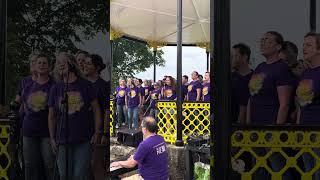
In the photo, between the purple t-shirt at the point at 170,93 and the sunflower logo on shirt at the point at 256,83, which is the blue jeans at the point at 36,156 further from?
the purple t-shirt at the point at 170,93

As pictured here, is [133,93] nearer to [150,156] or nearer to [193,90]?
[193,90]

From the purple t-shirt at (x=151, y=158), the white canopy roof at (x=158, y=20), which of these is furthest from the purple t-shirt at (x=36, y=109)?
the white canopy roof at (x=158, y=20)

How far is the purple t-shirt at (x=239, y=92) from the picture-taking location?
3.40 metres

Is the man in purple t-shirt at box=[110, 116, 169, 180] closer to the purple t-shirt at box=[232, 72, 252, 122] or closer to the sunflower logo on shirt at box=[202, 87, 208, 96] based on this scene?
the purple t-shirt at box=[232, 72, 252, 122]

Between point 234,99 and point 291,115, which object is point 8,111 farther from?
point 291,115

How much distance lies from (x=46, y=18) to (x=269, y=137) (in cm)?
198

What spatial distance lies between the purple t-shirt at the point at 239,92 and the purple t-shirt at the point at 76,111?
3.72 ft

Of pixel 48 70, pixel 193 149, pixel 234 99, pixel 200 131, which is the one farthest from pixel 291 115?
pixel 200 131

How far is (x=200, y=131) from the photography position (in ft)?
35.2

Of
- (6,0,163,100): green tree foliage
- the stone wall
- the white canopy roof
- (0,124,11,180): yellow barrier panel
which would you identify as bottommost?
the stone wall

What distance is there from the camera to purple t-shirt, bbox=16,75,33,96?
11.4 feet

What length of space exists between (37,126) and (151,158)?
184cm

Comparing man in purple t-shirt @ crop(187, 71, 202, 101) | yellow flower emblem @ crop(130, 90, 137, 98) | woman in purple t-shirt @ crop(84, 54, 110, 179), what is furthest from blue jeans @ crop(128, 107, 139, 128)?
woman in purple t-shirt @ crop(84, 54, 110, 179)

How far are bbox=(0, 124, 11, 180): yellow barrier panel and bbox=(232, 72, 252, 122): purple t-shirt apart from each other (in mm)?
1771
